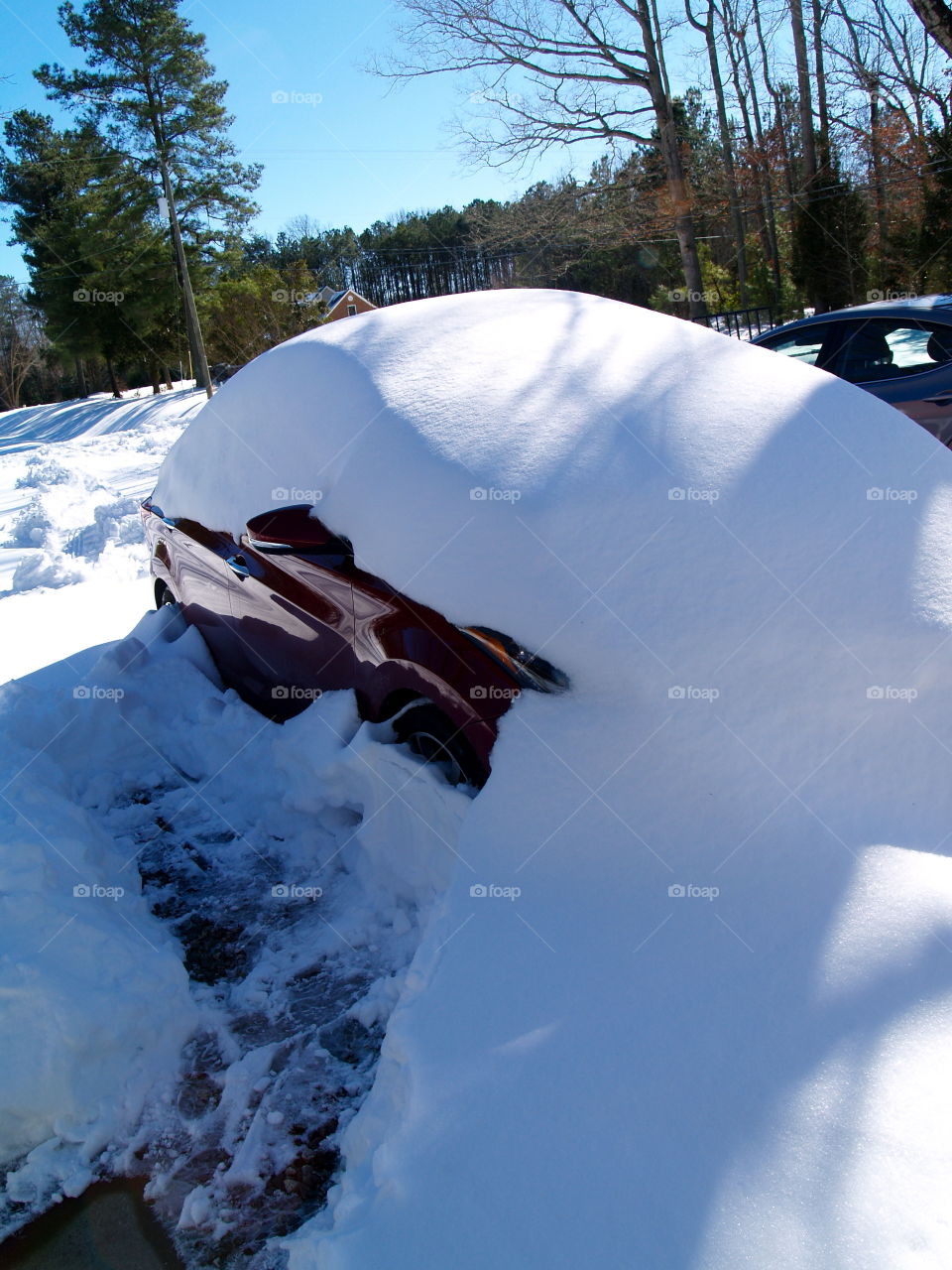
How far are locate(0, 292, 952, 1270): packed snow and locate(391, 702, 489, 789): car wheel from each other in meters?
0.09

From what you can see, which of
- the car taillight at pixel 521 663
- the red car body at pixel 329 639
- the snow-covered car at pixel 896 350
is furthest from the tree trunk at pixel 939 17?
the car taillight at pixel 521 663

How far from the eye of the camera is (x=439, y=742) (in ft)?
8.46

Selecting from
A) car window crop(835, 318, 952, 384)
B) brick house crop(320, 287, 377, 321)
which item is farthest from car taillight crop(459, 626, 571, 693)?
brick house crop(320, 287, 377, 321)

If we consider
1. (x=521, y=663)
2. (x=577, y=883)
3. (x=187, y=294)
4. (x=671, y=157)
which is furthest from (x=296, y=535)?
(x=187, y=294)

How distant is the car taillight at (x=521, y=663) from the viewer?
2214mm

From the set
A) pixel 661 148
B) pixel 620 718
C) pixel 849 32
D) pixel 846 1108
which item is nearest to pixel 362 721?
pixel 620 718

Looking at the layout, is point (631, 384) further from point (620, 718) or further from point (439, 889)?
point (439, 889)

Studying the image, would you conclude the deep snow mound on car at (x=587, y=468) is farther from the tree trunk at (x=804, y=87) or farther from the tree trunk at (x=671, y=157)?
the tree trunk at (x=804, y=87)

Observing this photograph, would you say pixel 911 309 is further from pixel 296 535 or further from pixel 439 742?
pixel 439 742

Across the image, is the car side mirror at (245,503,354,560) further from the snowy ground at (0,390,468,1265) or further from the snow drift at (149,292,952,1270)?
the snowy ground at (0,390,468,1265)

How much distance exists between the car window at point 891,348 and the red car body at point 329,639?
477 centimetres

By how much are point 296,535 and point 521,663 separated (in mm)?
1030

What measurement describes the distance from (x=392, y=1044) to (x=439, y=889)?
68 cm

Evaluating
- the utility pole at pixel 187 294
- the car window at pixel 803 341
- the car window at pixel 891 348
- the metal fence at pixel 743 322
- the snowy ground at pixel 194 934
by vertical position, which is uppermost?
the utility pole at pixel 187 294
